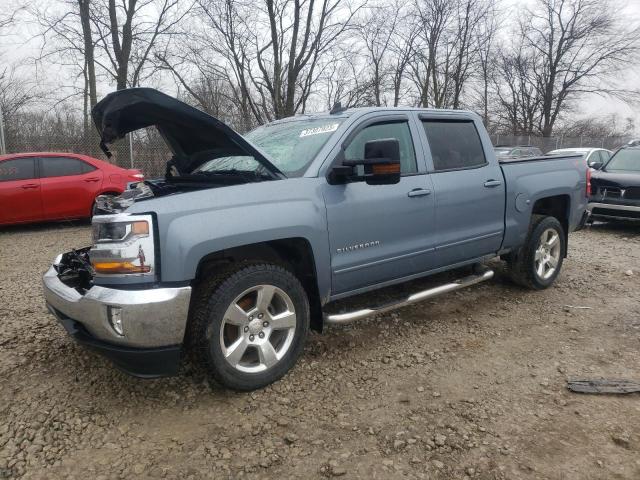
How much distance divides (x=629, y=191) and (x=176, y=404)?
8.47m

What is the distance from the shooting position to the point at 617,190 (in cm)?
815

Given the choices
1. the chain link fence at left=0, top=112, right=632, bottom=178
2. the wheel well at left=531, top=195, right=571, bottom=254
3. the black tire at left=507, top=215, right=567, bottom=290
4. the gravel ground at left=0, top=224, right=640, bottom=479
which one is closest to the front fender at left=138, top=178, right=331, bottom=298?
the gravel ground at left=0, top=224, right=640, bottom=479

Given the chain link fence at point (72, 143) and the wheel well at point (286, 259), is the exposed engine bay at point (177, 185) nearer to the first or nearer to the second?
the wheel well at point (286, 259)

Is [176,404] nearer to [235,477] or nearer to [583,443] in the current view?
[235,477]

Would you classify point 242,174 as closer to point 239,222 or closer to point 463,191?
point 239,222

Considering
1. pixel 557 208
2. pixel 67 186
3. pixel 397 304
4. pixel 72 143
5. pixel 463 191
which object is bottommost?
pixel 397 304

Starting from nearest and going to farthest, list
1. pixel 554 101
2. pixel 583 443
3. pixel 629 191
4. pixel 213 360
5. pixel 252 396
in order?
pixel 583 443 → pixel 213 360 → pixel 252 396 → pixel 629 191 → pixel 554 101

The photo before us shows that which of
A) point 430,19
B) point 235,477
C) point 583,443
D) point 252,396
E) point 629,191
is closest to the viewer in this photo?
point 235,477

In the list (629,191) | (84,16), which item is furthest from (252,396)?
(84,16)

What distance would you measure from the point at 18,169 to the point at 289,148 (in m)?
6.77

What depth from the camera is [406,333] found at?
3.73 meters

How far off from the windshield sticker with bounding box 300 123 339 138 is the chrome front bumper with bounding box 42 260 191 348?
62.9 inches

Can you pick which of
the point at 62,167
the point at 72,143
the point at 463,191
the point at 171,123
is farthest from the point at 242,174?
the point at 72,143

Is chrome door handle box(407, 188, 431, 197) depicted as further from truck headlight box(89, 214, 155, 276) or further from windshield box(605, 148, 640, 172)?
windshield box(605, 148, 640, 172)
